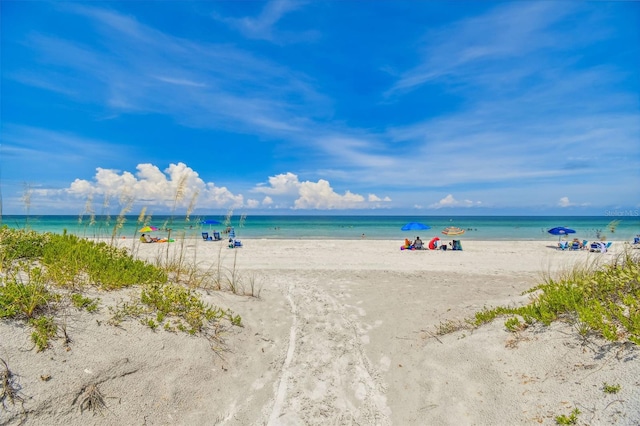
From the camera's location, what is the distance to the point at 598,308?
4578 mm

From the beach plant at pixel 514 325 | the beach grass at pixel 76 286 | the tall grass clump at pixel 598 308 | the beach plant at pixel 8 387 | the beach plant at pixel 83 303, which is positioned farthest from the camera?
the beach plant at pixel 514 325

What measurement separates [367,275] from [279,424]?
909 cm

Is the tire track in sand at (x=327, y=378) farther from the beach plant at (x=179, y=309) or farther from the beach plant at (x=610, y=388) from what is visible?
the beach plant at (x=610, y=388)

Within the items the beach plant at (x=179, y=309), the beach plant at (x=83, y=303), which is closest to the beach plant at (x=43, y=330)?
the beach plant at (x=83, y=303)

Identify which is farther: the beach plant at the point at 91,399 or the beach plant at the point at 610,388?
the beach plant at the point at 91,399

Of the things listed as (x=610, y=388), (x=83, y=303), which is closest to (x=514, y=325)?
(x=610, y=388)

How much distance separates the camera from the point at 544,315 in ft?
16.9

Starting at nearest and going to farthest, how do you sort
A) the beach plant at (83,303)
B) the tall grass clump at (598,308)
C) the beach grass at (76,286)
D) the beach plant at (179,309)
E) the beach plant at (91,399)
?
1. the beach plant at (91,399)
2. the tall grass clump at (598,308)
3. the beach grass at (76,286)
4. the beach plant at (83,303)
5. the beach plant at (179,309)

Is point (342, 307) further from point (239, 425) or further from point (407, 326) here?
point (239, 425)

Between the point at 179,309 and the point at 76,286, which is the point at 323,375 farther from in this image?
the point at 76,286

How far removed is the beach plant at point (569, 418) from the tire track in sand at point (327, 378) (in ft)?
6.17

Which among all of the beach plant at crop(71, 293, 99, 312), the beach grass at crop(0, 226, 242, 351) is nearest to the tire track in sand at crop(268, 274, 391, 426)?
the beach grass at crop(0, 226, 242, 351)

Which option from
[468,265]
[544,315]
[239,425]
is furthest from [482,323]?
[468,265]

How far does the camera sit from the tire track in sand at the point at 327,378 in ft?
13.9
